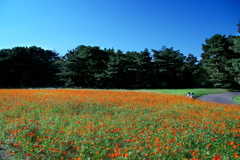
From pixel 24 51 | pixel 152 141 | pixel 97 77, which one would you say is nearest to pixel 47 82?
pixel 24 51

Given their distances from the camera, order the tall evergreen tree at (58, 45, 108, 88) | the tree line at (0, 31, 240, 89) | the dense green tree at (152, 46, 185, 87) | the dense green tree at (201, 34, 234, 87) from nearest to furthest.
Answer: the dense green tree at (201, 34, 234, 87), the tree line at (0, 31, 240, 89), the tall evergreen tree at (58, 45, 108, 88), the dense green tree at (152, 46, 185, 87)

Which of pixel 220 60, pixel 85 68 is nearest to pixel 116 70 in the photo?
pixel 85 68

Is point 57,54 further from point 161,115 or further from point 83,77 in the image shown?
point 161,115

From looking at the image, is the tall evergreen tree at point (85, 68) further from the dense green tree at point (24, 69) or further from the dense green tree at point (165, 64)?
the dense green tree at point (165, 64)

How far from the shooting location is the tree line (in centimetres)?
3891

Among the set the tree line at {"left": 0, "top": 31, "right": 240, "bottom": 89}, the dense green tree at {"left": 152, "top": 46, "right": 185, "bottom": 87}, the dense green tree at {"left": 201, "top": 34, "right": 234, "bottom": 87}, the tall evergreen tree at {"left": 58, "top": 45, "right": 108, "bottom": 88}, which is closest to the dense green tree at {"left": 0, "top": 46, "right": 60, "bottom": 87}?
the tree line at {"left": 0, "top": 31, "right": 240, "bottom": 89}

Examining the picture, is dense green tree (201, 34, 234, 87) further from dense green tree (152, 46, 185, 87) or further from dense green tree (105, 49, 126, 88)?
dense green tree (105, 49, 126, 88)

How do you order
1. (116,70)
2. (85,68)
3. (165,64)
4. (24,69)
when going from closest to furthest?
(116,70)
(85,68)
(24,69)
(165,64)

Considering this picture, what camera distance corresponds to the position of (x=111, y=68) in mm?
39812

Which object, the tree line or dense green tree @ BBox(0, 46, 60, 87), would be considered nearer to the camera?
the tree line

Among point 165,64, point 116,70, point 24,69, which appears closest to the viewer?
point 116,70

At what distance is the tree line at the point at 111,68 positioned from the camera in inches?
1532

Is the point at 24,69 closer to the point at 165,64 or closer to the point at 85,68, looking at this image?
the point at 85,68

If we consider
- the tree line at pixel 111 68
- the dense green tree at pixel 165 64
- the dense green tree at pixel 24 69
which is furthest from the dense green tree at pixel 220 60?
the dense green tree at pixel 24 69
